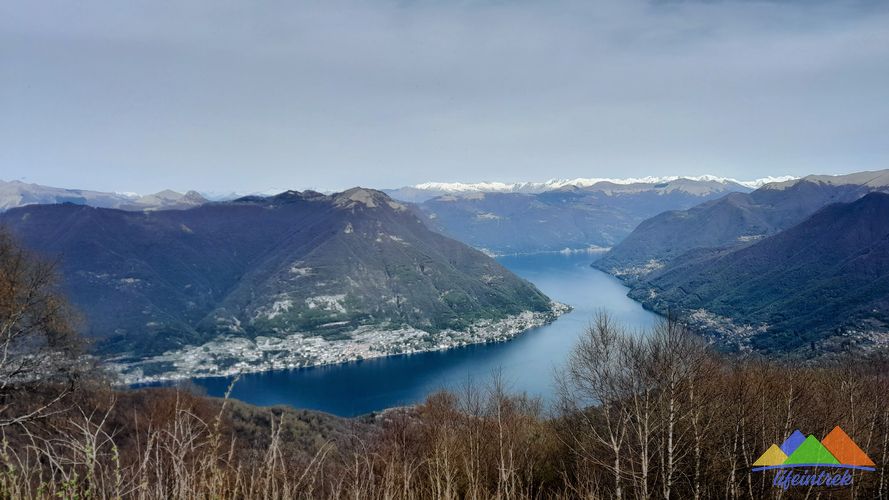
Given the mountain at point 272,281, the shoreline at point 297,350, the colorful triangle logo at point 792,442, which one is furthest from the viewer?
the mountain at point 272,281

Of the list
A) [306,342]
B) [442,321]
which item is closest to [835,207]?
[442,321]

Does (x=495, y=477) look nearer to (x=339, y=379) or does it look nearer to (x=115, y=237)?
(x=339, y=379)

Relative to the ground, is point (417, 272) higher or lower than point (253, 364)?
higher

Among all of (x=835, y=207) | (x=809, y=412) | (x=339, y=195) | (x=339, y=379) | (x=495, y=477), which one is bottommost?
(x=339, y=379)

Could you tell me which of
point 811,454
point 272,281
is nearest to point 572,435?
point 811,454

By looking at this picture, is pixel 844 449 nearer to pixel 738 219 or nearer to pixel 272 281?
pixel 272 281

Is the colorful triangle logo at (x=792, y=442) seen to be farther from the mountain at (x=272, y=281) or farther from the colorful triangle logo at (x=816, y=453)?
the mountain at (x=272, y=281)

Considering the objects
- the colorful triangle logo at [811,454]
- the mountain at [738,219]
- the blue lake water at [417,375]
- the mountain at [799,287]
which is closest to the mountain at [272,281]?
the blue lake water at [417,375]
